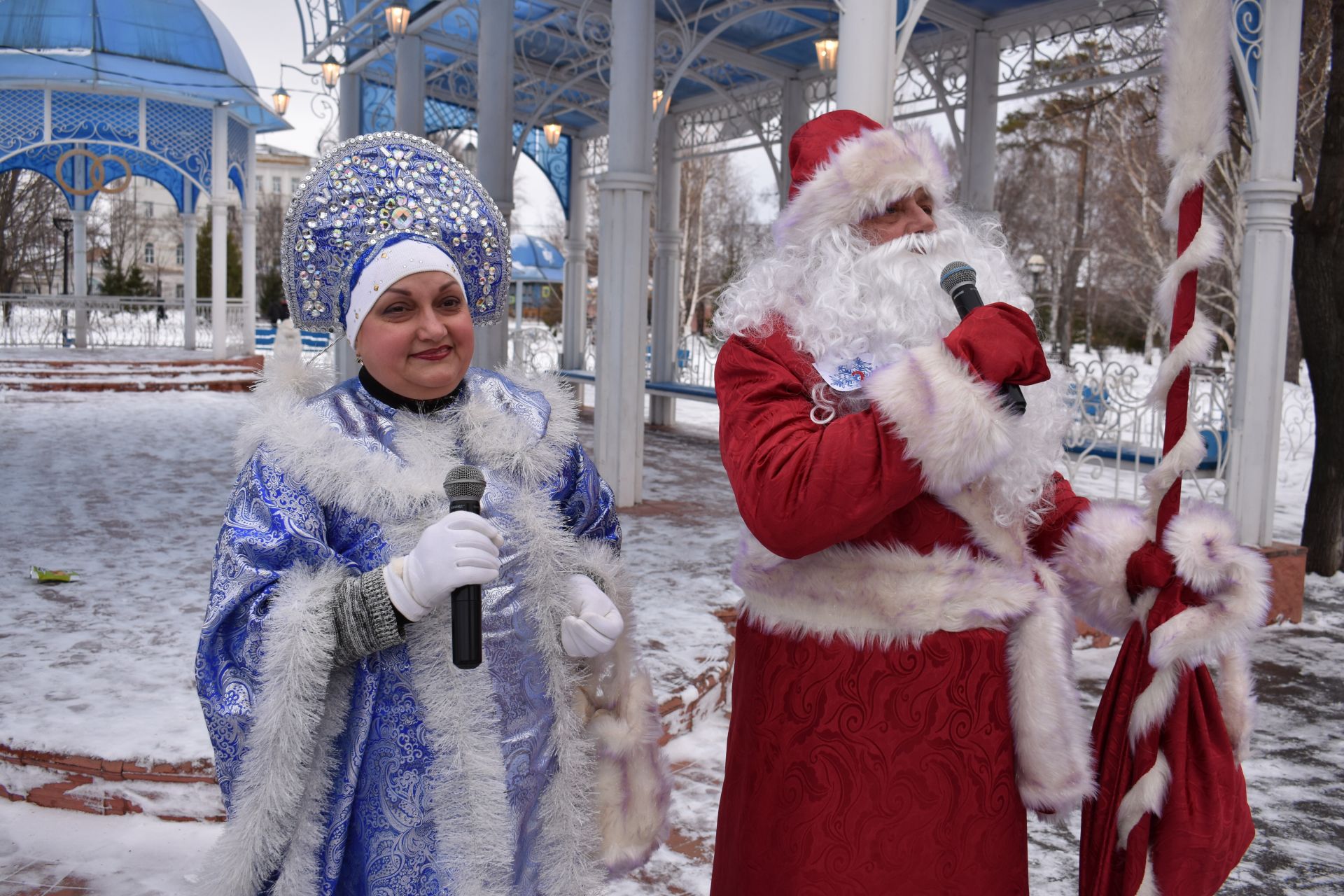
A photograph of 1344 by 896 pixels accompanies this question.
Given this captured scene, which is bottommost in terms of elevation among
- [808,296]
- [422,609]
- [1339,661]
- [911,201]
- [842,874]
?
[1339,661]

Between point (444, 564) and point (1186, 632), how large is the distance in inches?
44.8

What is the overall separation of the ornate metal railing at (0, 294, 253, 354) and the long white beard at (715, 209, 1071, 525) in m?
19.1

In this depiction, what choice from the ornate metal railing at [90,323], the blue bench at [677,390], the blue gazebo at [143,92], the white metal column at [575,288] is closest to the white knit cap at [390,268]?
the blue bench at [677,390]

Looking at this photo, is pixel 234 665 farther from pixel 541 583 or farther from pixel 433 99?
pixel 433 99

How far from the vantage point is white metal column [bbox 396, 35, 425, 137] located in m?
8.80

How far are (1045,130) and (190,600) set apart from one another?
29.0m

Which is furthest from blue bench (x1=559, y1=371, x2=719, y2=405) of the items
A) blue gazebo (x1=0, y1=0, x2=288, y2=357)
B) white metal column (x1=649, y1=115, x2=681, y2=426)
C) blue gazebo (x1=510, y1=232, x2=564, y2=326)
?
blue gazebo (x1=510, y1=232, x2=564, y2=326)

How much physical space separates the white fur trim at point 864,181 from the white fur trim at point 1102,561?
2.15 ft

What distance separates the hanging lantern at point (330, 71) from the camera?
385 inches

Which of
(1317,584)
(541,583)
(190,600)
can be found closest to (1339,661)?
(1317,584)

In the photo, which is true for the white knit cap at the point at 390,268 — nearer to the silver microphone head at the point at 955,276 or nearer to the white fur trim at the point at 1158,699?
the silver microphone head at the point at 955,276

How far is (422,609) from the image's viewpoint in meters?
1.34

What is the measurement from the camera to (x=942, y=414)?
1350mm

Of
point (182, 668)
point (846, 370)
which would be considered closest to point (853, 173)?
point (846, 370)
